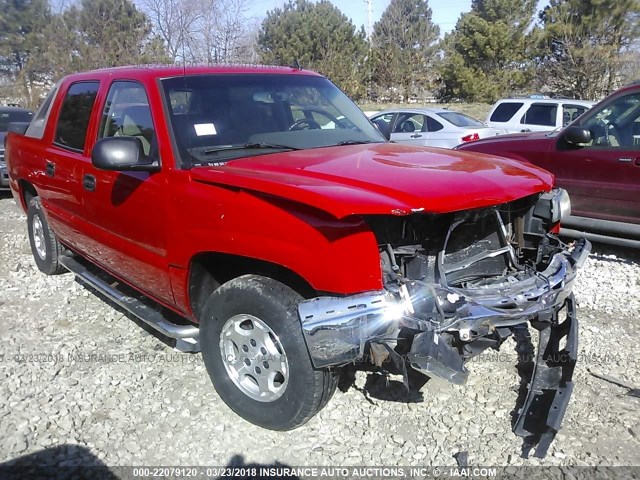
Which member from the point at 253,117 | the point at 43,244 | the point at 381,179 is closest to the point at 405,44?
the point at 43,244

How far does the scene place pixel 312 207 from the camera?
270 centimetres

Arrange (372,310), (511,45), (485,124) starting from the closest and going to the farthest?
(372,310) → (485,124) → (511,45)

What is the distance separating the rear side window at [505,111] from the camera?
13086mm

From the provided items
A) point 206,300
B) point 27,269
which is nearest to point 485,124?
point 27,269

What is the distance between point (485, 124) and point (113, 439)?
11.8 metres

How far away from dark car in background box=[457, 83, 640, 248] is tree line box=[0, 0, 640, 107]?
40.1ft

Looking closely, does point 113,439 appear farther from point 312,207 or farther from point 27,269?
point 27,269

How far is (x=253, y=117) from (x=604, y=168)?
12.8 feet

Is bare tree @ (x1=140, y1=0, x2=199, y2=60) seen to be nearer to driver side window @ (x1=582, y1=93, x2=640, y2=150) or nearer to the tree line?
the tree line

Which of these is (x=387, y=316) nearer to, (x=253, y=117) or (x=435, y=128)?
(x=253, y=117)

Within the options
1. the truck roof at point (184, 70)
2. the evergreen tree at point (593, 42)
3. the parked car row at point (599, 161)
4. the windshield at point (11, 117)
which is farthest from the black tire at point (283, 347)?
the evergreen tree at point (593, 42)

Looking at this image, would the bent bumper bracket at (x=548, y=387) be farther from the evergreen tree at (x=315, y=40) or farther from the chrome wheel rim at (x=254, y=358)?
the evergreen tree at (x=315, y=40)

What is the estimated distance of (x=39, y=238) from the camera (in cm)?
587

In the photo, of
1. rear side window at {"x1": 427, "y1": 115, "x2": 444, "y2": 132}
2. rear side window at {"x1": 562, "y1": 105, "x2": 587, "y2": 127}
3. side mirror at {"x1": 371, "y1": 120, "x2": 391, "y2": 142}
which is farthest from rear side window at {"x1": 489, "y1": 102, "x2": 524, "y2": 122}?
side mirror at {"x1": 371, "y1": 120, "x2": 391, "y2": 142}
